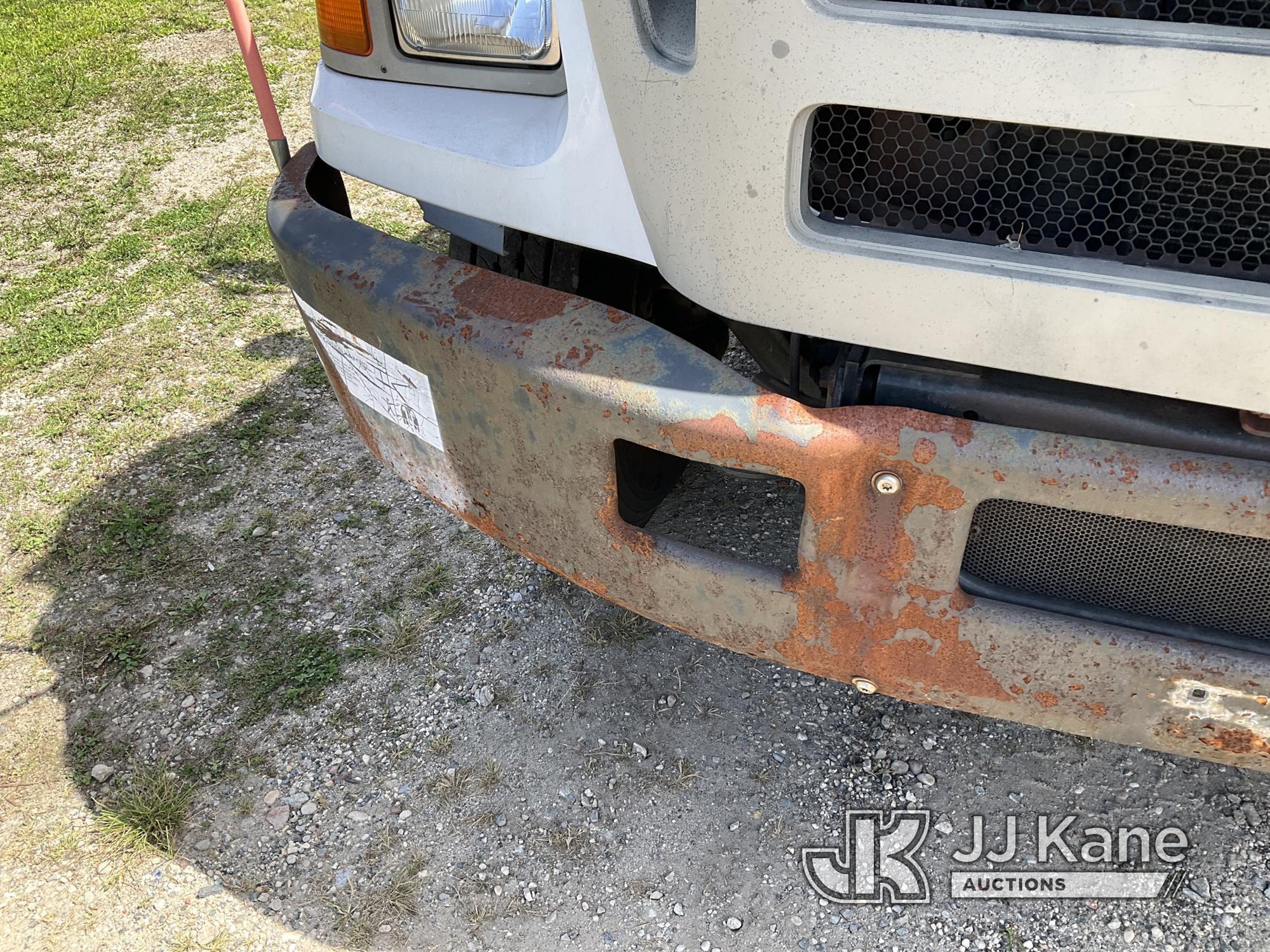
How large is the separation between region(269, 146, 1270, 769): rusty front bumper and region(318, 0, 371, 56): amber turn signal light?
38cm

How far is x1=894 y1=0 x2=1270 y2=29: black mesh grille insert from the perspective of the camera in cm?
107

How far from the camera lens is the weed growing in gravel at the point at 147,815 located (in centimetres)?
218

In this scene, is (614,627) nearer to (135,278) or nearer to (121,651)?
(121,651)

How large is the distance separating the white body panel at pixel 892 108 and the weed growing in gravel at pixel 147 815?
162 centimetres

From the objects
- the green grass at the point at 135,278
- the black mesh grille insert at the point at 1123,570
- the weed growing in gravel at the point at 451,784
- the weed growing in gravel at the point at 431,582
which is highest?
the black mesh grille insert at the point at 1123,570

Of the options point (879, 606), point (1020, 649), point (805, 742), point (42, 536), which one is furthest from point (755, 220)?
point (42, 536)

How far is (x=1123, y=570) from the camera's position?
4.81 feet

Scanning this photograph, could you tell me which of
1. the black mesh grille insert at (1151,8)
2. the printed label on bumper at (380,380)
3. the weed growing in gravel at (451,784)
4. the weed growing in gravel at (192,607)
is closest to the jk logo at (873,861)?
the weed growing in gravel at (451,784)

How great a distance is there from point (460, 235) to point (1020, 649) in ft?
4.88

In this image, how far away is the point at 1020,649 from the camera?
4.75 ft

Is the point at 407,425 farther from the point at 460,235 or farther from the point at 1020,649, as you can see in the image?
the point at 1020,649

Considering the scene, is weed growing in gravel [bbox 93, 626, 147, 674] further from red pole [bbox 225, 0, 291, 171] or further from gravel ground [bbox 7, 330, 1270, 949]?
red pole [bbox 225, 0, 291, 171]

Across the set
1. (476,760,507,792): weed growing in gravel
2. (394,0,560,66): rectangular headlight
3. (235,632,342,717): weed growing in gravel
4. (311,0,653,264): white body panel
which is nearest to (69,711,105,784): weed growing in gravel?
(235,632,342,717): weed growing in gravel

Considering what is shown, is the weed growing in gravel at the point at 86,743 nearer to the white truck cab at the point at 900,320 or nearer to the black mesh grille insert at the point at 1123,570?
the white truck cab at the point at 900,320
